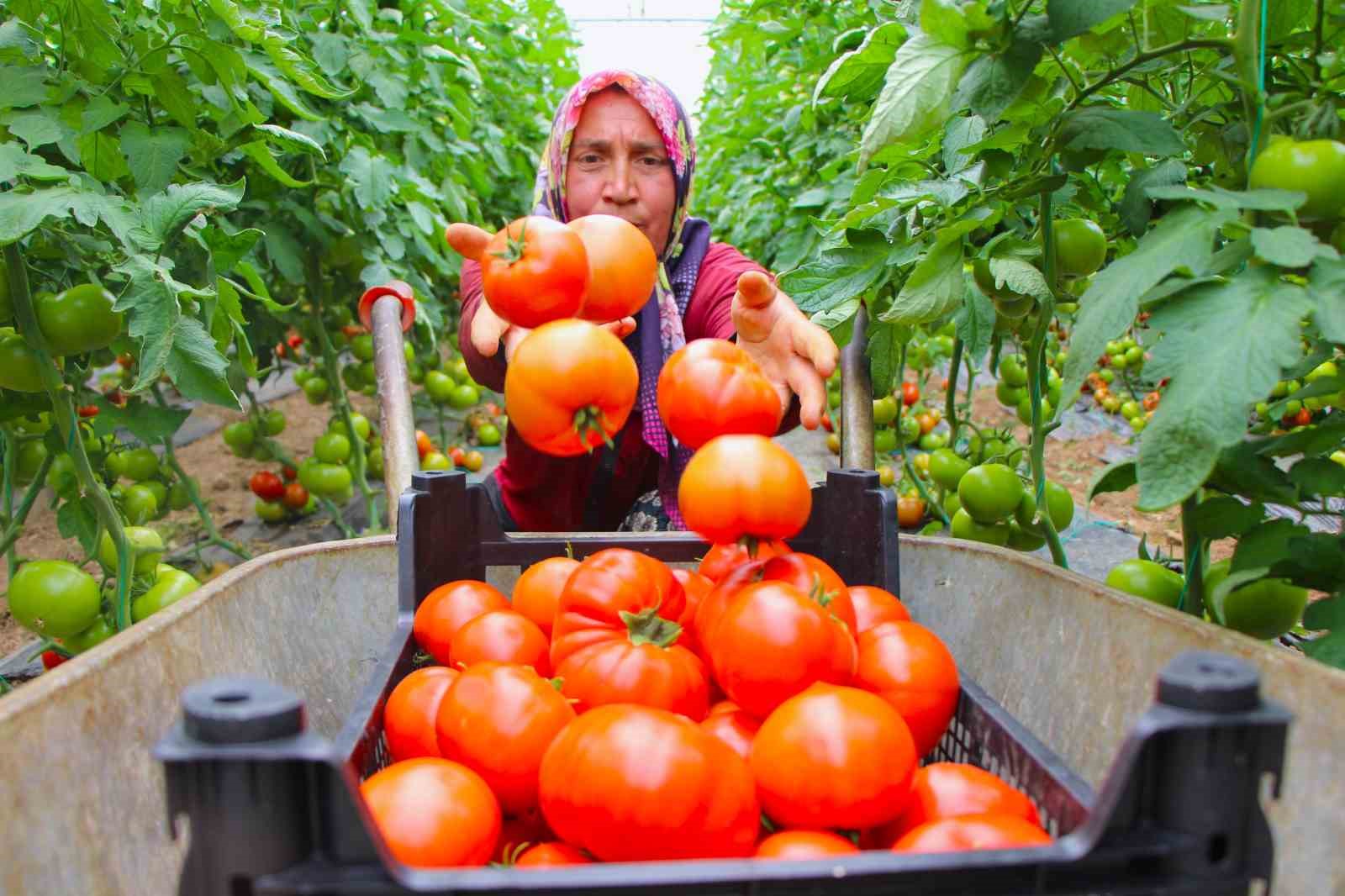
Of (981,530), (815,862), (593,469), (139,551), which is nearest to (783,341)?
(815,862)

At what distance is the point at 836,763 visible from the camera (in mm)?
807

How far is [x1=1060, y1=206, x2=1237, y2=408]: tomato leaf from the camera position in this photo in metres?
→ 0.83

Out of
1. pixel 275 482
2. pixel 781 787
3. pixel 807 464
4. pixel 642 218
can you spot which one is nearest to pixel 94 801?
pixel 781 787

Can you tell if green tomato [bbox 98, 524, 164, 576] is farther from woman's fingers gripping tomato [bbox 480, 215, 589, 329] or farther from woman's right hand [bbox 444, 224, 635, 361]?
woman's fingers gripping tomato [bbox 480, 215, 589, 329]

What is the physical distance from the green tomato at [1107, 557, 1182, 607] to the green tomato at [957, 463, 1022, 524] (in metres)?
0.57

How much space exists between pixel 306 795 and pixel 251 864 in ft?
0.15

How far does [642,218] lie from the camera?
2143 millimetres

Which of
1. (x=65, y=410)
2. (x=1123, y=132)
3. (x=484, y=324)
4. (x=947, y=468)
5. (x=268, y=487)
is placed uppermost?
(x=1123, y=132)

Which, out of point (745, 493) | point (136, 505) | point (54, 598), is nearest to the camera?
point (745, 493)

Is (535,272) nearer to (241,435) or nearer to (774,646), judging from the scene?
(774,646)

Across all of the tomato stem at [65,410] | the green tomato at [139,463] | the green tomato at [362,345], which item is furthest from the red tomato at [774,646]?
the green tomato at [362,345]

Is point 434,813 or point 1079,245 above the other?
point 1079,245

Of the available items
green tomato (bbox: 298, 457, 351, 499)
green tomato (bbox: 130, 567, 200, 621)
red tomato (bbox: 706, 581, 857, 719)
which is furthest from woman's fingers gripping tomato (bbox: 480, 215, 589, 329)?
green tomato (bbox: 298, 457, 351, 499)

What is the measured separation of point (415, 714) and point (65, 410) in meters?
0.99
